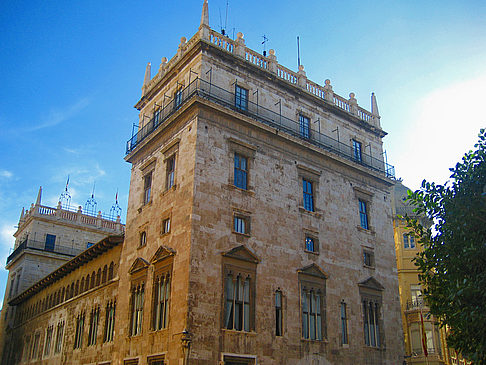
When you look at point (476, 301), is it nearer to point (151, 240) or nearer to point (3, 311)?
point (151, 240)

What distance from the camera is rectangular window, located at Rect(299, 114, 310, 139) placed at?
33062 millimetres

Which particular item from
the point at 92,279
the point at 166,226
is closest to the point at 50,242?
the point at 92,279

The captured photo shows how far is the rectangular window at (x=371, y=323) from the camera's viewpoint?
1220 inches

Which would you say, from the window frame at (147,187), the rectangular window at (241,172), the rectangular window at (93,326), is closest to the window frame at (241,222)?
the rectangular window at (241,172)

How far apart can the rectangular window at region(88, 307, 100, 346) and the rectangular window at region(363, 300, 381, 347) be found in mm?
18213

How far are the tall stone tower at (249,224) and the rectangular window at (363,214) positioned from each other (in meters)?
0.11

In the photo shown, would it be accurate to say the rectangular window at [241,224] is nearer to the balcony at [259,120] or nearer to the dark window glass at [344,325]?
the balcony at [259,120]

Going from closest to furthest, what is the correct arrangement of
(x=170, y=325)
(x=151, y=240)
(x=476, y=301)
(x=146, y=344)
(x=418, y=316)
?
1. (x=476, y=301)
2. (x=170, y=325)
3. (x=146, y=344)
4. (x=151, y=240)
5. (x=418, y=316)

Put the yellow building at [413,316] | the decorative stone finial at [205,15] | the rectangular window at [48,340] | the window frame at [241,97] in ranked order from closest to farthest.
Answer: the decorative stone finial at [205,15]
the window frame at [241,97]
the yellow building at [413,316]
the rectangular window at [48,340]

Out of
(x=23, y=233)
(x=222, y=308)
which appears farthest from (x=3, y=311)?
(x=222, y=308)

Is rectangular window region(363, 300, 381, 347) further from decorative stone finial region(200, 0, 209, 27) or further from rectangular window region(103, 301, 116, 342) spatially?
decorative stone finial region(200, 0, 209, 27)

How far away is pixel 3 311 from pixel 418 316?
5058 cm

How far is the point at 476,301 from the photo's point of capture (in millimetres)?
17062

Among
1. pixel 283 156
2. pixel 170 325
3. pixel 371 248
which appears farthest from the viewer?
pixel 371 248
